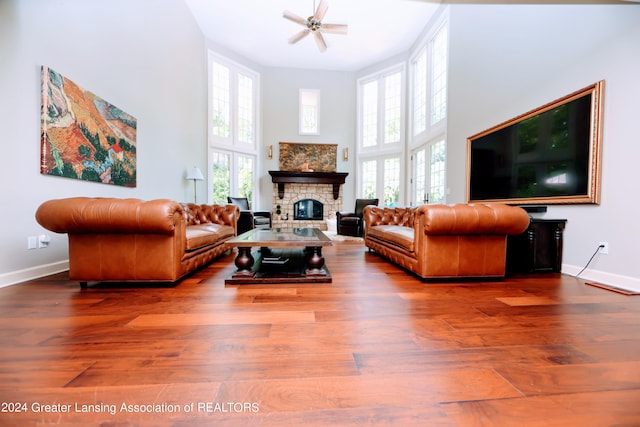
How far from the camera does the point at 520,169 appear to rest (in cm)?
305

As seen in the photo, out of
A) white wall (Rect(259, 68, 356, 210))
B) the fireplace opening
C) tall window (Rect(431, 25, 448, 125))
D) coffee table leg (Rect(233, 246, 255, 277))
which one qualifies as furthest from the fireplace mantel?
coffee table leg (Rect(233, 246, 255, 277))

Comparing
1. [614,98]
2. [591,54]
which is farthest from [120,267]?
[591,54]

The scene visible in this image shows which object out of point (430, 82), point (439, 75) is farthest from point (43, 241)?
point (430, 82)

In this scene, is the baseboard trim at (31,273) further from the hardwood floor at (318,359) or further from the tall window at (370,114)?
the tall window at (370,114)

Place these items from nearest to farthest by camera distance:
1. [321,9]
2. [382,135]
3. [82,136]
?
[82,136] < [321,9] < [382,135]

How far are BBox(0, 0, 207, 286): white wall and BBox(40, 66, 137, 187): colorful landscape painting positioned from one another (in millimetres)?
76

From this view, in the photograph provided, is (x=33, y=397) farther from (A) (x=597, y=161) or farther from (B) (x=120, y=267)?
(A) (x=597, y=161)

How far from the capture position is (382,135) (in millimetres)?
7293

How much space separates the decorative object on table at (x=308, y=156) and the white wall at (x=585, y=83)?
437 cm

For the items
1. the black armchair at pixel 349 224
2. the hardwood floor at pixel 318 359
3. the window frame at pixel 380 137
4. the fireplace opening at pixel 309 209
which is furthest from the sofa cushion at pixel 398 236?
the fireplace opening at pixel 309 209

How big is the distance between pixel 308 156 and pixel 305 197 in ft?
3.99

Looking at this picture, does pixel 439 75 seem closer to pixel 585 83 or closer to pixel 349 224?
pixel 585 83

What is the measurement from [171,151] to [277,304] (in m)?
4.27

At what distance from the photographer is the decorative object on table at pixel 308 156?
754cm
